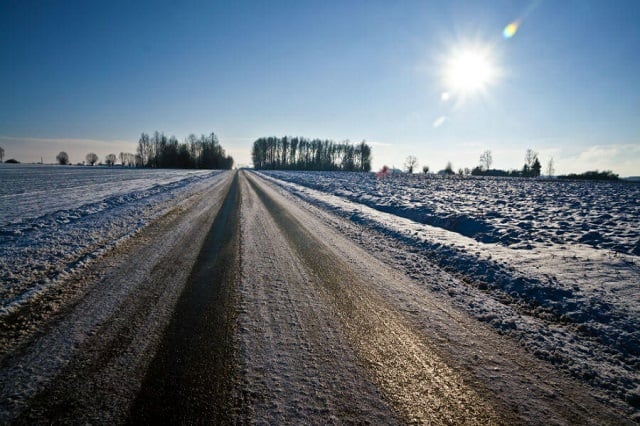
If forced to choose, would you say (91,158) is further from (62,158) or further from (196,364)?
(196,364)

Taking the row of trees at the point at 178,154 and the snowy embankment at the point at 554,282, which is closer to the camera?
the snowy embankment at the point at 554,282

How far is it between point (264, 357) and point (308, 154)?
118288mm

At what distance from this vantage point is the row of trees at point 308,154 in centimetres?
11506

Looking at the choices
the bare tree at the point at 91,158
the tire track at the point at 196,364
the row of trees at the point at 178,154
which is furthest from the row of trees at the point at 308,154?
the tire track at the point at 196,364

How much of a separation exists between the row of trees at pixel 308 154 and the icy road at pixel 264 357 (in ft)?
366

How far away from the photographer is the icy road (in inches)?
83.7

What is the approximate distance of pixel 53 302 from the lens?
144 inches

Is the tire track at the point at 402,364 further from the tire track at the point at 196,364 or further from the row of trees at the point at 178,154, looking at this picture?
the row of trees at the point at 178,154

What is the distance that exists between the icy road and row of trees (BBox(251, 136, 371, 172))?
4393 inches

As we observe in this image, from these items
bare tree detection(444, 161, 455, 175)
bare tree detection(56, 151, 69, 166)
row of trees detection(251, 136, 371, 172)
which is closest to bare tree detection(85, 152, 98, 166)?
bare tree detection(56, 151, 69, 166)

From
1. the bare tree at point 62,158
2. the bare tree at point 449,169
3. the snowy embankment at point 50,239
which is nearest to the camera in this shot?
the snowy embankment at point 50,239

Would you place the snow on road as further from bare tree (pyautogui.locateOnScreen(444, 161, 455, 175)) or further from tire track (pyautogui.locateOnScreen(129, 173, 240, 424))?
bare tree (pyautogui.locateOnScreen(444, 161, 455, 175))

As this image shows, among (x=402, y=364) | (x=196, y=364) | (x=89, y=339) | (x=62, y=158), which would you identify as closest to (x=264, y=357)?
(x=196, y=364)

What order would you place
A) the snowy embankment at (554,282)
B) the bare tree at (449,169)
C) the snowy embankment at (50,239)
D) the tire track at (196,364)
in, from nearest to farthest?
the tire track at (196,364) → the snowy embankment at (554,282) → the snowy embankment at (50,239) → the bare tree at (449,169)
